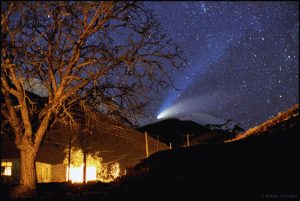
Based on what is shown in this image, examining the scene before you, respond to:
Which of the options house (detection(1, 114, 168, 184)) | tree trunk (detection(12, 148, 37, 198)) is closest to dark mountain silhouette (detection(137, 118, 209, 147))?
house (detection(1, 114, 168, 184))

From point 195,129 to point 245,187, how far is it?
186ft

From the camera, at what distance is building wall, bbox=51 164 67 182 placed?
Answer: 23.1m

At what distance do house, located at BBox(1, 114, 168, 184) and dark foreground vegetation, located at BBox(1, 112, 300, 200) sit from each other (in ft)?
30.2

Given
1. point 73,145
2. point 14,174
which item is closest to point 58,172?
point 73,145

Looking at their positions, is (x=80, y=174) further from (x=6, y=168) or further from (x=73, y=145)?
(x=6, y=168)

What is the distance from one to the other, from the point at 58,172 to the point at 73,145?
2029 mm

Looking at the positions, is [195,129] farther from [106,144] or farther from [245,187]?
[245,187]

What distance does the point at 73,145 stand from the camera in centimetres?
2402

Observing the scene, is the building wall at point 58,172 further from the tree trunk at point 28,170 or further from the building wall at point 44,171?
the tree trunk at point 28,170

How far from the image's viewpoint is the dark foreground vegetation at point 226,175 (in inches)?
287

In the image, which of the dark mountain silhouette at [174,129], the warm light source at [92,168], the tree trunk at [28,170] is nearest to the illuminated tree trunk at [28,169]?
the tree trunk at [28,170]

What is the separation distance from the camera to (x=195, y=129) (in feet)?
209

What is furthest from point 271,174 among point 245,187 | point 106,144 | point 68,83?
point 106,144

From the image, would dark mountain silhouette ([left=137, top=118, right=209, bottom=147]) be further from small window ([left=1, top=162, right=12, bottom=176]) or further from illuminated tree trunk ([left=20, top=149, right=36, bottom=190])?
illuminated tree trunk ([left=20, top=149, right=36, bottom=190])
